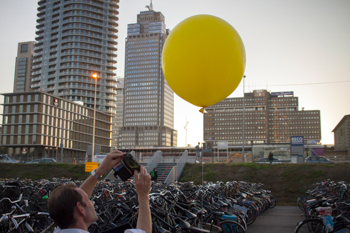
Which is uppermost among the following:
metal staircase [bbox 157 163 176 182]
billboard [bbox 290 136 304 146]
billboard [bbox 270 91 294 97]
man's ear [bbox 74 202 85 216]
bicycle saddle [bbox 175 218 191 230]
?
billboard [bbox 270 91 294 97]

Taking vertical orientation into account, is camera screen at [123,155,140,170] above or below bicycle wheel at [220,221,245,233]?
above

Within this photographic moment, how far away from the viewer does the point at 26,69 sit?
437 feet

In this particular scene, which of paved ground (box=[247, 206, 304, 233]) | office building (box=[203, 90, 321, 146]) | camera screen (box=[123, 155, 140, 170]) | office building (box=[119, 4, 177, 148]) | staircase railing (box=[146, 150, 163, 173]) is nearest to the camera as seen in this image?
camera screen (box=[123, 155, 140, 170])

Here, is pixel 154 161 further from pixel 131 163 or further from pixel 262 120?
pixel 262 120

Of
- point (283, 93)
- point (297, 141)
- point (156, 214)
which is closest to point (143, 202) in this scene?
point (156, 214)

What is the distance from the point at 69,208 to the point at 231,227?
489 centimetres

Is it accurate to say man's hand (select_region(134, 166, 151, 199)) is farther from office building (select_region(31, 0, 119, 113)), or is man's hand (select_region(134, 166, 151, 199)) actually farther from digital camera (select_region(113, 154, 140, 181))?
office building (select_region(31, 0, 119, 113))

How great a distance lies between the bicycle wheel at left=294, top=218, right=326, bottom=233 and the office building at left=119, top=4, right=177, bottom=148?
160 m

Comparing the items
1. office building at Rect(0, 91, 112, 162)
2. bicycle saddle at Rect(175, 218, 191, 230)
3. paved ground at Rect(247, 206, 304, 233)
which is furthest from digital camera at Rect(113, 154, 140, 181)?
office building at Rect(0, 91, 112, 162)

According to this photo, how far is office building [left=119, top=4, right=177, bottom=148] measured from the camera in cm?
16638

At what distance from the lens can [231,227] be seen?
6.10m

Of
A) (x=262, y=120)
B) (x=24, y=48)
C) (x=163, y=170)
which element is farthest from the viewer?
(x=262, y=120)

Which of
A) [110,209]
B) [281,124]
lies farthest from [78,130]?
[281,124]

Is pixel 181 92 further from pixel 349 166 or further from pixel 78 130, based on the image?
pixel 78 130
